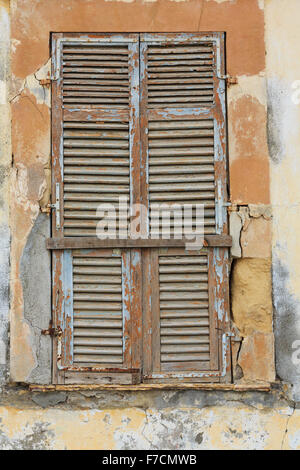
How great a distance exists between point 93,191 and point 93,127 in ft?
1.42

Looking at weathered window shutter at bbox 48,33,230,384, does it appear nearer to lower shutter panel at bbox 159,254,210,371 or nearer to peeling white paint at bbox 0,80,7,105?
lower shutter panel at bbox 159,254,210,371

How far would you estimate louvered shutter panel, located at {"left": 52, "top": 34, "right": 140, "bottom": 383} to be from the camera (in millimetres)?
3887

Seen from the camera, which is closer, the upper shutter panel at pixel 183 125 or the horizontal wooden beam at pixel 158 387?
the horizontal wooden beam at pixel 158 387

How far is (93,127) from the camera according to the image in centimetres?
399

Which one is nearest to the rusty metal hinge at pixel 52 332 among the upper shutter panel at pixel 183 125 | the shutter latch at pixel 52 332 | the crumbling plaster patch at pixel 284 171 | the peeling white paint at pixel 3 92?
the shutter latch at pixel 52 332

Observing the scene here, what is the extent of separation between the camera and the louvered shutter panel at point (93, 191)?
389 centimetres

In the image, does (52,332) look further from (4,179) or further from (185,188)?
(185,188)

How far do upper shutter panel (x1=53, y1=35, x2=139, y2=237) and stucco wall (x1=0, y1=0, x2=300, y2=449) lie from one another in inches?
4.6

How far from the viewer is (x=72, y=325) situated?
389 centimetres

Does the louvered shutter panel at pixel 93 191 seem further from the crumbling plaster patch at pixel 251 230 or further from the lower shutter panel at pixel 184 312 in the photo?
the crumbling plaster patch at pixel 251 230

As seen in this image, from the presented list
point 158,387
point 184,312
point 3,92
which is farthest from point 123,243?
point 3,92

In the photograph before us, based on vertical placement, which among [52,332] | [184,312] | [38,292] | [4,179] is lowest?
[52,332]

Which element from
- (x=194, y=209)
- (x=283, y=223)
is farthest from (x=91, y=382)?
(x=283, y=223)

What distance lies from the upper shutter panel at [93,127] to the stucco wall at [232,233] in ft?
0.38
